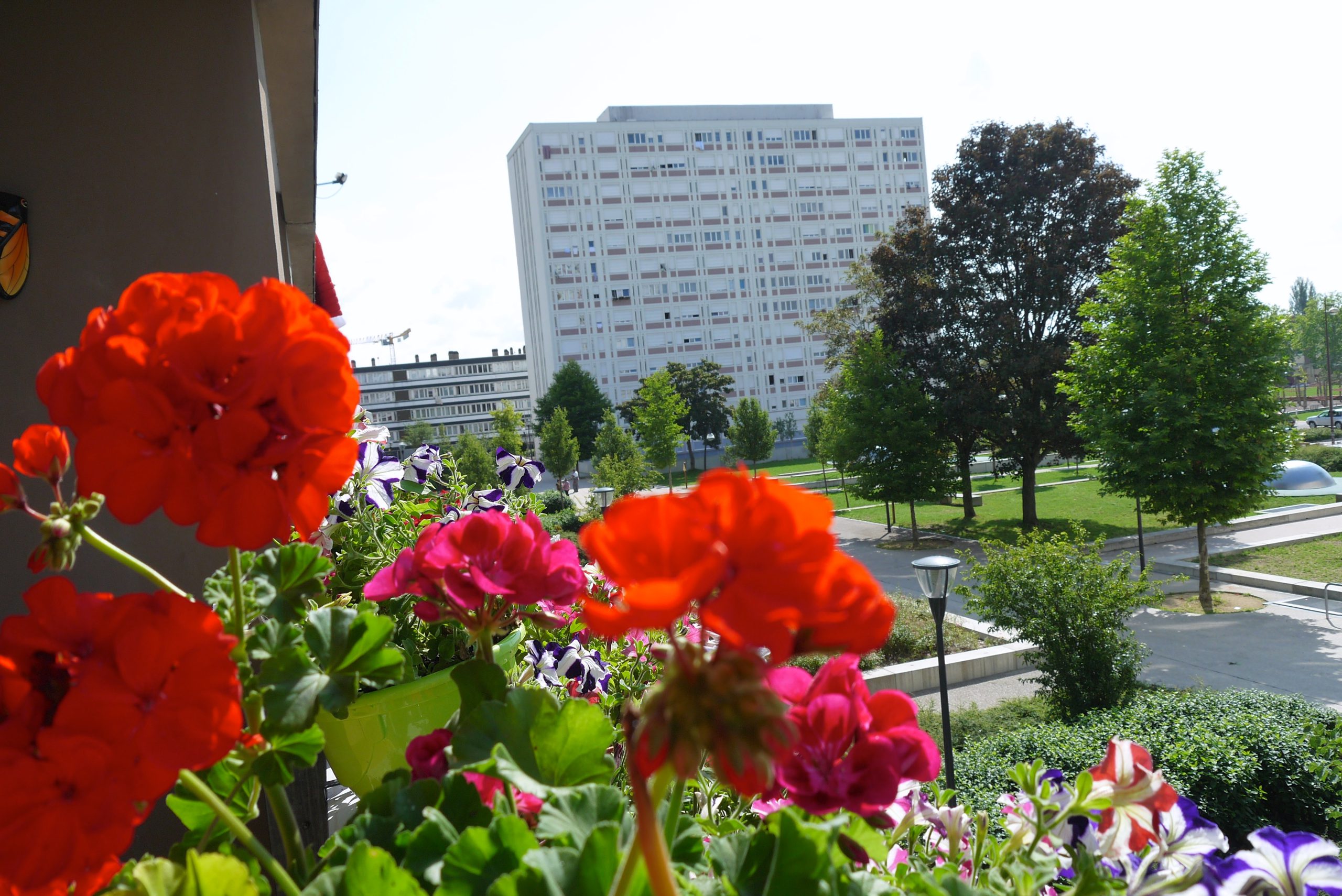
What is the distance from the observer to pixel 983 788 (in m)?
6.02

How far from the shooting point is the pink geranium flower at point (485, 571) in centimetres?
79

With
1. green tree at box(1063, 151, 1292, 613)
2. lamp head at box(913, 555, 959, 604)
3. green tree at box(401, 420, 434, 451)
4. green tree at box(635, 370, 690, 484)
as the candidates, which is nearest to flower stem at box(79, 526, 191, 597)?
lamp head at box(913, 555, 959, 604)

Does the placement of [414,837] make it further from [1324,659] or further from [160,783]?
[1324,659]

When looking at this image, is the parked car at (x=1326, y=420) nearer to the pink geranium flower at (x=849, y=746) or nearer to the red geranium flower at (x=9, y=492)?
the pink geranium flower at (x=849, y=746)

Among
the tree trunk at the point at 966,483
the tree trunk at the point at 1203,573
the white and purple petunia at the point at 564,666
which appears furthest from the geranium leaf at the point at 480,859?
the tree trunk at the point at 966,483

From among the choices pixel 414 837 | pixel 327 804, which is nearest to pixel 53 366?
pixel 414 837

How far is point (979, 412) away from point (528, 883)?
67.9 ft

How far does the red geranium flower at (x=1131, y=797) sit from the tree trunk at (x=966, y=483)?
2157cm

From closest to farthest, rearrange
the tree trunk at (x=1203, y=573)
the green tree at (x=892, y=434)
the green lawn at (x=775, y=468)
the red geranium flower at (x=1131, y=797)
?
1. the red geranium flower at (x=1131, y=797)
2. the tree trunk at (x=1203, y=573)
3. the green tree at (x=892, y=434)
4. the green lawn at (x=775, y=468)

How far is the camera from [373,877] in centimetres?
51

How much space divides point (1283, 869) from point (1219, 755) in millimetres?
6487

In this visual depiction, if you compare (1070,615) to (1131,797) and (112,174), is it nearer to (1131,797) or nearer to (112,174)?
(1131,797)

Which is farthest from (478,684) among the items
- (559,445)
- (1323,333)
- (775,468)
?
(1323,333)

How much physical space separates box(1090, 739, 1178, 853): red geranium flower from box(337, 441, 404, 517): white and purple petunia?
1.24 meters
